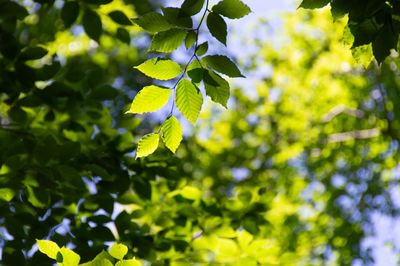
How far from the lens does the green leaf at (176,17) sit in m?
1.73

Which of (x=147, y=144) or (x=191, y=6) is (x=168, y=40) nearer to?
(x=191, y=6)

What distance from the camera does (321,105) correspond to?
8.41 m

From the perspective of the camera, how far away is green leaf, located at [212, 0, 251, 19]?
1759 millimetres

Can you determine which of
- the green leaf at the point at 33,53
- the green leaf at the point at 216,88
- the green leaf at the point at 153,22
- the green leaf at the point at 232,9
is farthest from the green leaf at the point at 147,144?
the green leaf at the point at 33,53

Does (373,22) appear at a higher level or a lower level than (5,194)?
higher

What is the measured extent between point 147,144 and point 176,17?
44 centimetres

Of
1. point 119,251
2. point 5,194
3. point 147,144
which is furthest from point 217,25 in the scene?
point 5,194

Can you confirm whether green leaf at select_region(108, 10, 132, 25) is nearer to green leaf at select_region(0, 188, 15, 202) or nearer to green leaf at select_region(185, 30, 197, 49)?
green leaf at select_region(0, 188, 15, 202)

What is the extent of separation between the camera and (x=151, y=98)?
1742 millimetres

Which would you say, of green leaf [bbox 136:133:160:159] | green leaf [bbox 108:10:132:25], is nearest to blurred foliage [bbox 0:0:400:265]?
green leaf [bbox 108:10:132:25]

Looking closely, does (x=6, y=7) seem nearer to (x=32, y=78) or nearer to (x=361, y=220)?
(x=32, y=78)

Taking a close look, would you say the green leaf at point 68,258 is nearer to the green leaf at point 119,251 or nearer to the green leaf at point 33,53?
the green leaf at point 119,251

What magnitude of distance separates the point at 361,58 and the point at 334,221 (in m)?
5.95

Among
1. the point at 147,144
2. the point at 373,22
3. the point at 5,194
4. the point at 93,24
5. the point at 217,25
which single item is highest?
the point at 373,22
